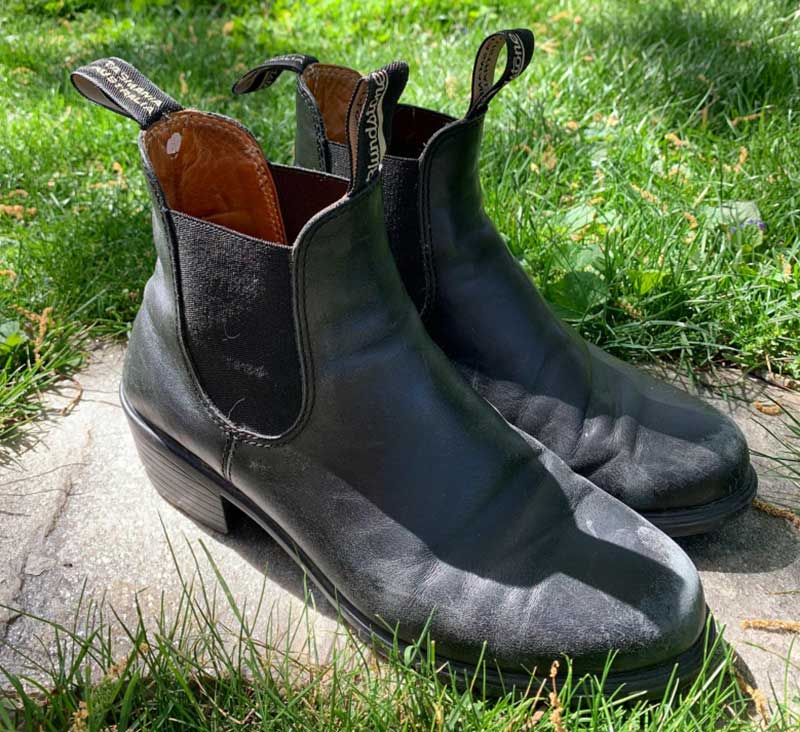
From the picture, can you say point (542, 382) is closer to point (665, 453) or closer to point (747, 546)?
point (665, 453)

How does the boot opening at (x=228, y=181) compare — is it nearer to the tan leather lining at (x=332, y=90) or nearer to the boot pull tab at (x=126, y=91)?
the boot pull tab at (x=126, y=91)

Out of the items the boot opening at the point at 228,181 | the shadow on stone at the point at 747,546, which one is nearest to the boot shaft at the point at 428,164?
the boot opening at the point at 228,181

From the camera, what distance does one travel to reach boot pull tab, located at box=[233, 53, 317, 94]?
1411 millimetres

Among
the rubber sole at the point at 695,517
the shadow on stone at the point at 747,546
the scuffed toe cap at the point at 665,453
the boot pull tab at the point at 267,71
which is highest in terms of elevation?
the boot pull tab at the point at 267,71

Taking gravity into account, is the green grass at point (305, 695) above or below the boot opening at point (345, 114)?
below

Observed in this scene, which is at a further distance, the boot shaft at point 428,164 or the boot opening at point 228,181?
the boot shaft at point 428,164

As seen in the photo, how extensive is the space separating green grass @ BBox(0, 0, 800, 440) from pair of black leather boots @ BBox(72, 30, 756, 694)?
22.2 inches

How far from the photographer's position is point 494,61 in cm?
136

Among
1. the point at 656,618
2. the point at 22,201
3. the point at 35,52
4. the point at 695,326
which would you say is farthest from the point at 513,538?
the point at 35,52

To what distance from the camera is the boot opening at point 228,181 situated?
1216 millimetres

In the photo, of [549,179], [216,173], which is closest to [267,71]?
[216,173]

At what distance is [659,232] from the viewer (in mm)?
2125

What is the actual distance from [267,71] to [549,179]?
4.11 feet

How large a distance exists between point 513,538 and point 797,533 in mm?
597
